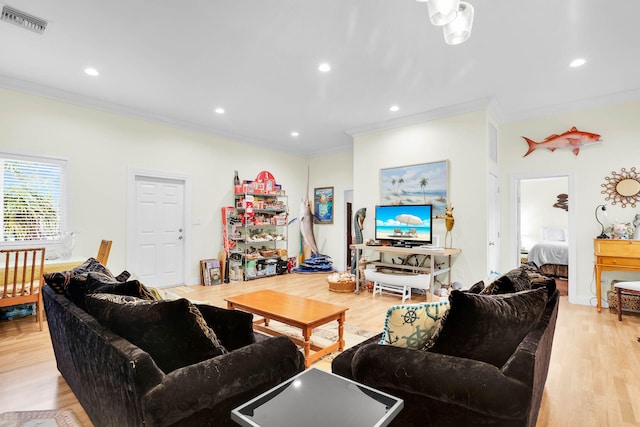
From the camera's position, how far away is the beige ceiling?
2465mm

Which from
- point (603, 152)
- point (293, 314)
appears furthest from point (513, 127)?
point (293, 314)

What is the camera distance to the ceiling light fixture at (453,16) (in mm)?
1579

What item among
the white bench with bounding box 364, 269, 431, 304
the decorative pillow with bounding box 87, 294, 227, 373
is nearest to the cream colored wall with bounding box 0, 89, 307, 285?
the white bench with bounding box 364, 269, 431, 304

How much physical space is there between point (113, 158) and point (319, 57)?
3.33 m

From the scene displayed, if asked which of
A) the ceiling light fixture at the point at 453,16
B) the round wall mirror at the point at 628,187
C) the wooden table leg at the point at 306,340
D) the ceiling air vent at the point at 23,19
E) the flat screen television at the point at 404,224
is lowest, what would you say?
the wooden table leg at the point at 306,340

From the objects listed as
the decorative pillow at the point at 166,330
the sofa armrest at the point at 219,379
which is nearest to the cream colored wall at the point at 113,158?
the decorative pillow at the point at 166,330

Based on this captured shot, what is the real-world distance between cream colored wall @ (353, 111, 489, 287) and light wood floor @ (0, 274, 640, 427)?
1.20 metres

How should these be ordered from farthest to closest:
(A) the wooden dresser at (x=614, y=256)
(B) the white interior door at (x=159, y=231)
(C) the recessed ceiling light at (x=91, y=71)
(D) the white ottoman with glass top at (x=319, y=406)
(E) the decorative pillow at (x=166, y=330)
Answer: (B) the white interior door at (x=159, y=231) < (A) the wooden dresser at (x=614, y=256) < (C) the recessed ceiling light at (x=91, y=71) < (E) the decorative pillow at (x=166, y=330) < (D) the white ottoman with glass top at (x=319, y=406)

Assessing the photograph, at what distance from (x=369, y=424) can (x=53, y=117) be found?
501cm

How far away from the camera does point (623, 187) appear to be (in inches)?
154

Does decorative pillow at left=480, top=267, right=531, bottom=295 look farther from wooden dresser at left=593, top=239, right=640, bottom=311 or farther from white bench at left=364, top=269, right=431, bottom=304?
wooden dresser at left=593, top=239, right=640, bottom=311

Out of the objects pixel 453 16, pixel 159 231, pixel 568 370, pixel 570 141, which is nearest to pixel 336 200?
pixel 159 231

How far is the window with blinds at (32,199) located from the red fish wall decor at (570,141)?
656cm

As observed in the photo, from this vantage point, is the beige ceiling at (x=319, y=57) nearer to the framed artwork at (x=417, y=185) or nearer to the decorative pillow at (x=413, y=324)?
the framed artwork at (x=417, y=185)
